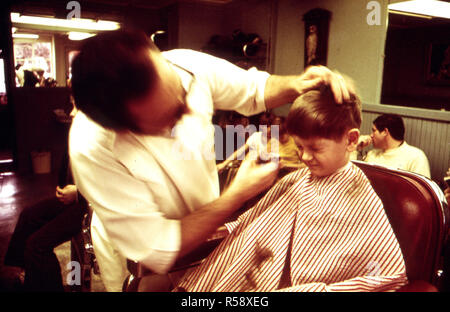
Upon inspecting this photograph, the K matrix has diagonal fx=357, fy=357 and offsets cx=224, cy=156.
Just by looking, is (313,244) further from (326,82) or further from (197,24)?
(197,24)

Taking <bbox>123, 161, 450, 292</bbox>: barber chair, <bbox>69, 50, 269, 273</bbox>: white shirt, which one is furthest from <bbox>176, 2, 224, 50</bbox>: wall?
<bbox>123, 161, 450, 292</bbox>: barber chair

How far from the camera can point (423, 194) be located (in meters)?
1.29

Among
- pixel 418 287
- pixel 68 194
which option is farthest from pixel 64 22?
pixel 418 287

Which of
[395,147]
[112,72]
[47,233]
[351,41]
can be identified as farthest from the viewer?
[351,41]

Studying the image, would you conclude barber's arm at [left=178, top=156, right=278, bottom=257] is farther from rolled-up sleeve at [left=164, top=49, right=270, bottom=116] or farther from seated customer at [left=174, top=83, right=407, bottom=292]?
rolled-up sleeve at [left=164, top=49, right=270, bottom=116]

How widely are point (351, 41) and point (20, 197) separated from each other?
4.65 metres

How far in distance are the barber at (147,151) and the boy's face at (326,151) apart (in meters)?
0.16

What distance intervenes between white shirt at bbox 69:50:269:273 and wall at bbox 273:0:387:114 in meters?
3.35

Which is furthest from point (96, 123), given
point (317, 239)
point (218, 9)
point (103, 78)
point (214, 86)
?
point (218, 9)

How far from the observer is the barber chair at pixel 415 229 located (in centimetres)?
124

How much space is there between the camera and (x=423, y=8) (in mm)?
4672

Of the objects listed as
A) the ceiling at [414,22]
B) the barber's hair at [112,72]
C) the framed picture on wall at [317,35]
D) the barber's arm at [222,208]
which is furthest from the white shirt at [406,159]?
the ceiling at [414,22]
